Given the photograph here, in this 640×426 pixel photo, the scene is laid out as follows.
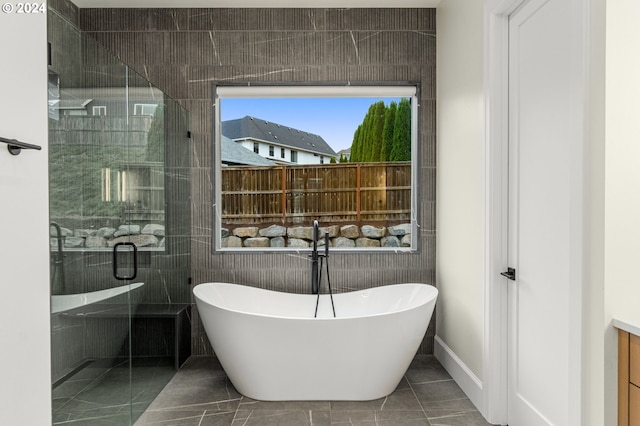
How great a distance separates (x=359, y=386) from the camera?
2654 millimetres

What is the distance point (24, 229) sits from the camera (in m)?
1.14

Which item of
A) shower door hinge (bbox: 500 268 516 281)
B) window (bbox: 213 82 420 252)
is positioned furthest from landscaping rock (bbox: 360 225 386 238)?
shower door hinge (bbox: 500 268 516 281)

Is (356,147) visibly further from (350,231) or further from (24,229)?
(24,229)

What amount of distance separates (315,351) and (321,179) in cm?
152

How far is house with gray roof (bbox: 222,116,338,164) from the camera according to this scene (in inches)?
141

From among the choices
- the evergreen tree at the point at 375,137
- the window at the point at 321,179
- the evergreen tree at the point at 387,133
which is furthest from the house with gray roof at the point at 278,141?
the evergreen tree at the point at 387,133

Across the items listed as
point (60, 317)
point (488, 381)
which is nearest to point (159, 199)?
point (60, 317)

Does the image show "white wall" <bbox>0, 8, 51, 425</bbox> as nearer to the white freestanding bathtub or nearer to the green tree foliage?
the white freestanding bathtub

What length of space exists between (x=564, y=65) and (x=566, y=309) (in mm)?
1061

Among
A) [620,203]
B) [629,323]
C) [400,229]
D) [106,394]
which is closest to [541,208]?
[620,203]

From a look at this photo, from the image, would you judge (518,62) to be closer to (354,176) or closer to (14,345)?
(354,176)

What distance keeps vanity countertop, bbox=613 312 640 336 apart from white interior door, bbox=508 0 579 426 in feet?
0.71

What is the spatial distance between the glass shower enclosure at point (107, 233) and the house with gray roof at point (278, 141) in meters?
0.68

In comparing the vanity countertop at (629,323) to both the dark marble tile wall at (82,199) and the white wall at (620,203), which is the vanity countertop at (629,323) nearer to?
the white wall at (620,203)
